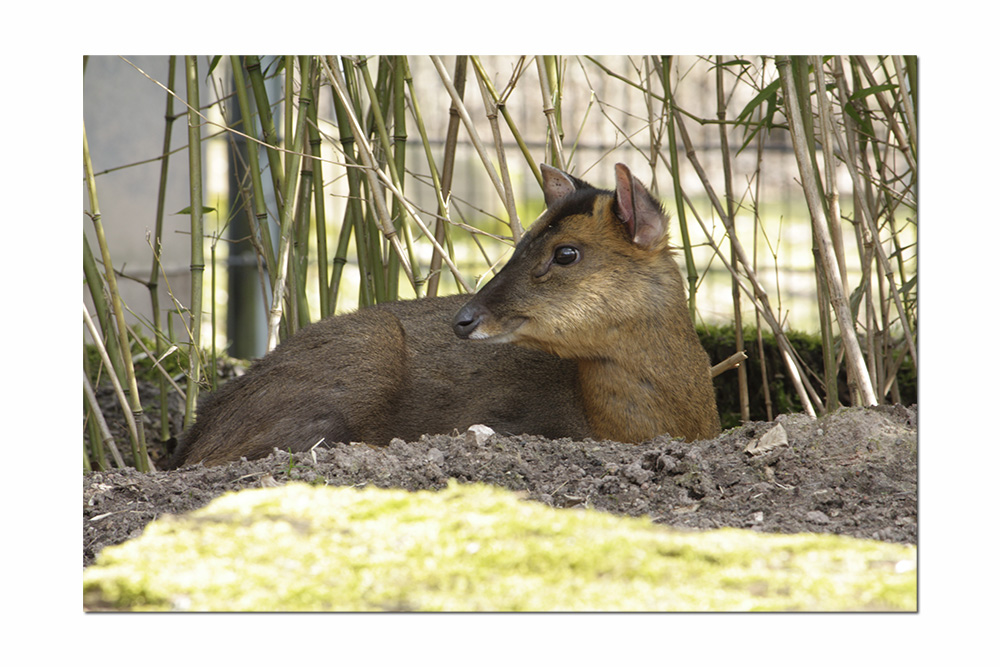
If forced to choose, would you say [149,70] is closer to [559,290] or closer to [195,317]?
[195,317]

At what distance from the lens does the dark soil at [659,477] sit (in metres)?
2.18

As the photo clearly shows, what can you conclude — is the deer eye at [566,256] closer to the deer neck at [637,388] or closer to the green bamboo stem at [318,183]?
the deer neck at [637,388]

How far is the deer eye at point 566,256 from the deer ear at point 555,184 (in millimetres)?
244

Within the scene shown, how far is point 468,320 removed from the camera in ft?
10.4

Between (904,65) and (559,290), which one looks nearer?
(904,65)

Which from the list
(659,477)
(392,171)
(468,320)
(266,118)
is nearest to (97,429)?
(266,118)

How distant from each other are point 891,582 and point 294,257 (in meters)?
2.62

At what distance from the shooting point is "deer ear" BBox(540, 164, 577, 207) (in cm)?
345

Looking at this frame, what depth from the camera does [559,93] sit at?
3.74m

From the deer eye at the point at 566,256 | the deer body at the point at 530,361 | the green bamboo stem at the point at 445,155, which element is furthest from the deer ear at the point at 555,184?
the green bamboo stem at the point at 445,155

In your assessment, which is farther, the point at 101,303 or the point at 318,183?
the point at 318,183

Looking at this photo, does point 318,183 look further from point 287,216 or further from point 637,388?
point 637,388

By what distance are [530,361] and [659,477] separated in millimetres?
1298

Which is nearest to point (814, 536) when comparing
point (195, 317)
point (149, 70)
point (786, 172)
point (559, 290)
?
point (559, 290)
